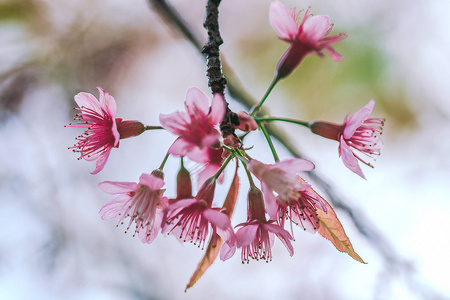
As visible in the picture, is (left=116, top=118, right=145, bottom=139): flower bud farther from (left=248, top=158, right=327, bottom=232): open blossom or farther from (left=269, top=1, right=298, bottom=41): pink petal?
(left=269, top=1, right=298, bottom=41): pink petal

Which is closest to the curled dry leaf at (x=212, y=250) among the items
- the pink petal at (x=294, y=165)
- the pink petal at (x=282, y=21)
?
the pink petal at (x=294, y=165)

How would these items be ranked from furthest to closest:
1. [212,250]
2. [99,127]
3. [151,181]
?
[99,127]
[212,250]
[151,181]

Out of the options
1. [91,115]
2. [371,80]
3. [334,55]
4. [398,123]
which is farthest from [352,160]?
[398,123]

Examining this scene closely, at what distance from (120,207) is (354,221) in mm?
1154

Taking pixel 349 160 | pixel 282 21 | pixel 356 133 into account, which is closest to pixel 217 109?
pixel 282 21

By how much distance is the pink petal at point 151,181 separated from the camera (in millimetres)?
1045

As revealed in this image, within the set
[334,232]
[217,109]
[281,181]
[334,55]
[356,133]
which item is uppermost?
[217,109]

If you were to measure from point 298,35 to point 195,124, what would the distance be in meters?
0.39

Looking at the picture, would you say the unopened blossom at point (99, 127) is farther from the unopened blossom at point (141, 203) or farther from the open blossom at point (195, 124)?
the open blossom at point (195, 124)

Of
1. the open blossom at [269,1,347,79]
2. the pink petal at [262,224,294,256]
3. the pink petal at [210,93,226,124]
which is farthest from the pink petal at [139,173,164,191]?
the open blossom at [269,1,347,79]

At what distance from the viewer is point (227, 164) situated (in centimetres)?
122

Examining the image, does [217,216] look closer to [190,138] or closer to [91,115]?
[190,138]

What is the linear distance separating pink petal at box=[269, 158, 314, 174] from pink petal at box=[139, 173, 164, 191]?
12.2 inches

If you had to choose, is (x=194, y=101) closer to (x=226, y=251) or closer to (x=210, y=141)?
(x=210, y=141)
